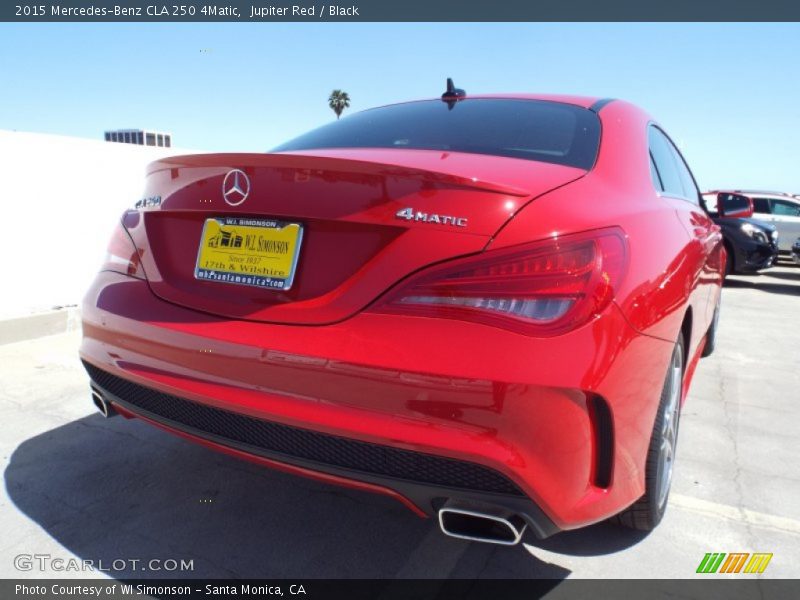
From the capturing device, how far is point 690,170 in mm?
3824

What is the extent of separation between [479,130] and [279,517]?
161 cm

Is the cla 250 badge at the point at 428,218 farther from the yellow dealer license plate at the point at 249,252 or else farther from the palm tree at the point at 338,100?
the palm tree at the point at 338,100

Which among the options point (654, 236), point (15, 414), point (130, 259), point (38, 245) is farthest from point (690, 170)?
point (38, 245)

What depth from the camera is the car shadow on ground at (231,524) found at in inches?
80.7

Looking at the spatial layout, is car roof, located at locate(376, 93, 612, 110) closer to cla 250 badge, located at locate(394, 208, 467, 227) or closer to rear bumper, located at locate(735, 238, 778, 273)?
cla 250 badge, located at locate(394, 208, 467, 227)

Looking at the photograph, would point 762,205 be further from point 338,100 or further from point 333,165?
point 338,100

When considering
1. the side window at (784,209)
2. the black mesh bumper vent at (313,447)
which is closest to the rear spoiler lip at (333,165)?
the black mesh bumper vent at (313,447)

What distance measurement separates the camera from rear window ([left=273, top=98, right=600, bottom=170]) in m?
2.11

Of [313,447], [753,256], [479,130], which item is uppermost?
[479,130]

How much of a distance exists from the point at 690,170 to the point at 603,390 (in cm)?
280

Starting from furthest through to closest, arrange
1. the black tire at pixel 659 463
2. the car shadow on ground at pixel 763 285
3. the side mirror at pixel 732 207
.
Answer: the car shadow on ground at pixel 763 285 → the side mirror at pixel 732 207 → the black tire at pixel 659 463

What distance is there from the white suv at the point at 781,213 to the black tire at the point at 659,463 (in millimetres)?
13569

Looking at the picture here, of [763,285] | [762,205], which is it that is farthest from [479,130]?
[762,205]

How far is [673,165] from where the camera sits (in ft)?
10.3
